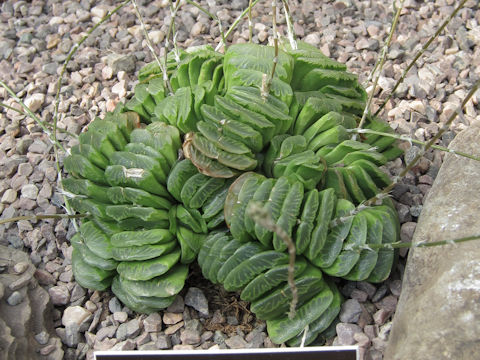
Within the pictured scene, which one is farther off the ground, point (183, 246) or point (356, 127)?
point (356, 127)

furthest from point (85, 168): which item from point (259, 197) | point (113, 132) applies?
point (259, 197)

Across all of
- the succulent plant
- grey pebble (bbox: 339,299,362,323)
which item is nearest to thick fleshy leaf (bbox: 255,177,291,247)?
the succulent plant

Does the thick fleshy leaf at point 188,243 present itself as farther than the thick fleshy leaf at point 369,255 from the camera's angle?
Yes

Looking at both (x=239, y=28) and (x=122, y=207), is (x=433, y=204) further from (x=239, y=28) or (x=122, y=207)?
(x=239, y=28)

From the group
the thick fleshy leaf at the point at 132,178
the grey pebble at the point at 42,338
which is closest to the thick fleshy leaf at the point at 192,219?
the thick fleshy leaf at the point at 132,178

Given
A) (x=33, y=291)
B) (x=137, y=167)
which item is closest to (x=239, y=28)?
(x=137, y=167)

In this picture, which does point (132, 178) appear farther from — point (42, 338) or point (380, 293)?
point (380, 293)

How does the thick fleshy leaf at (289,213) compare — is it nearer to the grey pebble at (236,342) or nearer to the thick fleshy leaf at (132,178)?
the grey pebble at (236,342)
